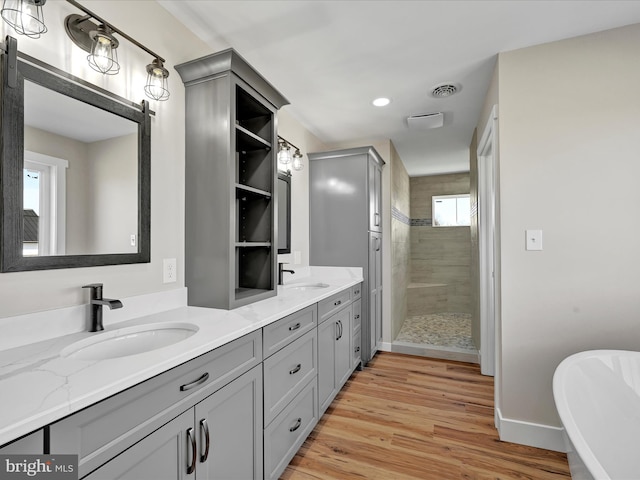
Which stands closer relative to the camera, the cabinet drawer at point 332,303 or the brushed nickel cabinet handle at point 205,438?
the brushed nickel cabinet handle at point 205,438

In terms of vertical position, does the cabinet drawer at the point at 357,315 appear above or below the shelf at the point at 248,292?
below

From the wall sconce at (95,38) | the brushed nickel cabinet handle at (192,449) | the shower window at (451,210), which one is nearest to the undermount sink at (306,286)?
the brushed nickel cabinet handle at (192,449)

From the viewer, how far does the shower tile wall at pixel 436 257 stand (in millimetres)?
5570

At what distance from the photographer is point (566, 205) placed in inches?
74.9

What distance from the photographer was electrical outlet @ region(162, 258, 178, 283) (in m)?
1.64

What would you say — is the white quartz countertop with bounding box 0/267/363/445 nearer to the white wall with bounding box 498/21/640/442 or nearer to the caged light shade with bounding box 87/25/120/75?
the caged light shade with bounding box 87/25/120/75

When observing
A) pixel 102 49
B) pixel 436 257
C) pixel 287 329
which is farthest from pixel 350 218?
pixel 436 257

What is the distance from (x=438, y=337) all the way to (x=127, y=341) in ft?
12.3

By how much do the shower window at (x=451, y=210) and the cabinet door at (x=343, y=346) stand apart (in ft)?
12.7

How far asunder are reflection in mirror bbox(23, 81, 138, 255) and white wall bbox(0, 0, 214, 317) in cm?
10

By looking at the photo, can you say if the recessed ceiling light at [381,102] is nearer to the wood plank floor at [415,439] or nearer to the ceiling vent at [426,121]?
the ceiling vent at [426,121]

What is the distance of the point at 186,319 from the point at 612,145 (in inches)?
99.6

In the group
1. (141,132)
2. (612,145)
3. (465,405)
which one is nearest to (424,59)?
(612,145)

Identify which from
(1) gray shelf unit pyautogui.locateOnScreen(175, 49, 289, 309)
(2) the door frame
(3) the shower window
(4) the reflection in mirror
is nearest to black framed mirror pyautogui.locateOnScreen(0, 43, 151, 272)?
(4) the reflection in mirror
